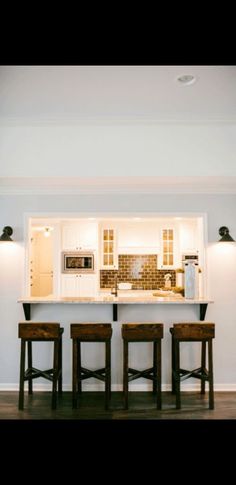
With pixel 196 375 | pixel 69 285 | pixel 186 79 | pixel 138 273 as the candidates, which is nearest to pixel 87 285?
pixel 69 285

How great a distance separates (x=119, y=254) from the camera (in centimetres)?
711

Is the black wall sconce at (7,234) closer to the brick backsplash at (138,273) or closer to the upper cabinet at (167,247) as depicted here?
the brick backsplash at (138,273)

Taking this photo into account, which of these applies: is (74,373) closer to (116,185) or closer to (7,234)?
(7,234)

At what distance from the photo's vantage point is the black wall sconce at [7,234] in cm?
421

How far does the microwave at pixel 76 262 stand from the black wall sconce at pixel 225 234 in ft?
9.61

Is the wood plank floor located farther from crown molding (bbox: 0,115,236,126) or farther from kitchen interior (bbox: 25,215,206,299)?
crown molding (bbox: 0,115,236,126)

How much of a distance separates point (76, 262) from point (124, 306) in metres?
2.50

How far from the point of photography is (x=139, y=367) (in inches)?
166

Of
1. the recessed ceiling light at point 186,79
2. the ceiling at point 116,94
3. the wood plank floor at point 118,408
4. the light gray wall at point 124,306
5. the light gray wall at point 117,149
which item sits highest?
the ceiling at point 116,94

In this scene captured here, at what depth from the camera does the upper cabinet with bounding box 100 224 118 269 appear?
6965mm

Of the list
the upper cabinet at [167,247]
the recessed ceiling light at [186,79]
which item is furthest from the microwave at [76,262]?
the recessed ceiling light at [186,79]

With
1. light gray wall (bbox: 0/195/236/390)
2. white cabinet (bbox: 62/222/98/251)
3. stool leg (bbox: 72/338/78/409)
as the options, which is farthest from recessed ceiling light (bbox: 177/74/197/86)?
white cabinet (bbox: 62/222/98/251)
